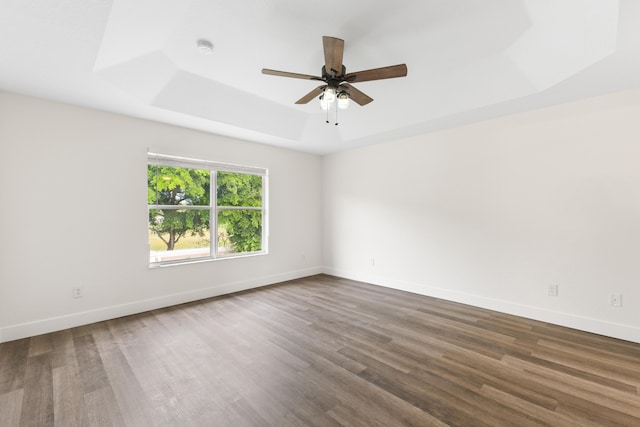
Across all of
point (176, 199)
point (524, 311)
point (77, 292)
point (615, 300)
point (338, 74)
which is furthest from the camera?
point (176, 199)

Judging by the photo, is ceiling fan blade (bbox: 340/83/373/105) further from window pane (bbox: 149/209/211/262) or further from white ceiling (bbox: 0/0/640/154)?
window pane (bbox: 149/209/211/262)

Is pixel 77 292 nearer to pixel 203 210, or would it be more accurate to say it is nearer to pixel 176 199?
pixel 176 199

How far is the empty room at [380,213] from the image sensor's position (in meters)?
1.92

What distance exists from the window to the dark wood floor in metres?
1.07

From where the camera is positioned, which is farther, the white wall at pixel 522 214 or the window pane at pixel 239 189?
the window pane at pixel 239 189

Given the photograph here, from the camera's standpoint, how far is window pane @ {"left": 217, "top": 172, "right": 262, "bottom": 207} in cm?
439

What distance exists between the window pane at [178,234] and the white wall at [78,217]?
172 mm

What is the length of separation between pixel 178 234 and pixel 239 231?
0.98 m

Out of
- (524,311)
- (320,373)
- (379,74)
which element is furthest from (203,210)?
(524,311)

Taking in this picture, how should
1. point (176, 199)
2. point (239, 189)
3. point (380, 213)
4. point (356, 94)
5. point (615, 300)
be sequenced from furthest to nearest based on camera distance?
point (380, 213)
point (239, 189)
point (176, 199)
point (615, 300)
point (356, 94)

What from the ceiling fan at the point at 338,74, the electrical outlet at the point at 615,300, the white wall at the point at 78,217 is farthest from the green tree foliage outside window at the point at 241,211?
the electrical outlet at the point at 615,300

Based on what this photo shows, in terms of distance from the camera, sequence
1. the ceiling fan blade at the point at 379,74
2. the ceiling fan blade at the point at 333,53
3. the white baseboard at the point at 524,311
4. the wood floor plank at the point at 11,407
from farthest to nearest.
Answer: the white baseboard at the point at 524,311, the ceiling fan blade at the point at 379,74, the ceiling fan blade at the point at 333,53, the wood floor plank at the point at 11,407

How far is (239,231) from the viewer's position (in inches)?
182

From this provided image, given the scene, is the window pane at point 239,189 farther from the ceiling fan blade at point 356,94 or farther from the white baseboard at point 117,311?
the ceiling fan blade at point 356,94
